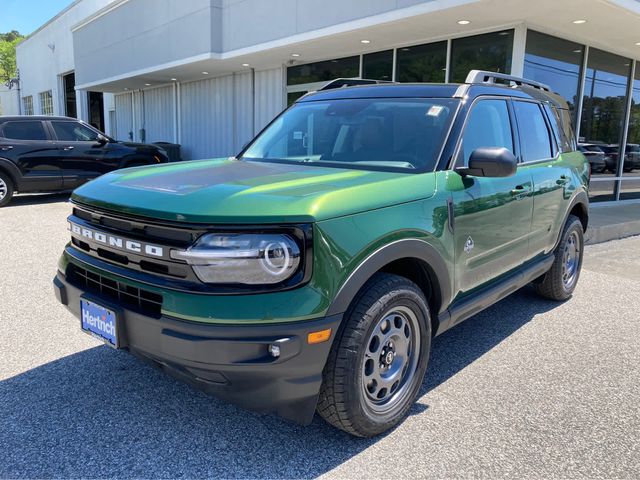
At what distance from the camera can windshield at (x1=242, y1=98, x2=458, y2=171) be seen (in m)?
3.20

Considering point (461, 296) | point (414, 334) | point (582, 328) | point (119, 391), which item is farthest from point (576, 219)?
point (119, 391)

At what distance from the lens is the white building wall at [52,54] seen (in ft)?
94.0

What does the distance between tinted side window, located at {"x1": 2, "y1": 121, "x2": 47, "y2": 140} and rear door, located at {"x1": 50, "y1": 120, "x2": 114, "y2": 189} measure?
0.26 m

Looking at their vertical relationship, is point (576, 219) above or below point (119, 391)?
above

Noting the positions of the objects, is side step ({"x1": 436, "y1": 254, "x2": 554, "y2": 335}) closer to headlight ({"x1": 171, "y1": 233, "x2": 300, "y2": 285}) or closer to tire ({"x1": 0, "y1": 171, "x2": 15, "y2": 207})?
headlight ({"x1": 171, "y1": 233, "x2": 300, "y2": 285})

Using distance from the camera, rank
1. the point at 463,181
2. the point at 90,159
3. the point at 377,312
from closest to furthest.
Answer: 1. the point at 377,312
2. the point at 463,181
3. the point at 90,159

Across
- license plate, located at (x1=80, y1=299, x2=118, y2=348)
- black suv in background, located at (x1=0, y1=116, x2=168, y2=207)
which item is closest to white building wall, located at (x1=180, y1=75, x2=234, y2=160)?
black suv in background, located at (x1=0, y1=116, x2=168, y2=207)

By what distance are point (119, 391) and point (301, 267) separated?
1673 mm

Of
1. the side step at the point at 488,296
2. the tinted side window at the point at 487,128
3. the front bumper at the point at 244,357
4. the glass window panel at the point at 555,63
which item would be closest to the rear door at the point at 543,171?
the side step at the point at 488,296

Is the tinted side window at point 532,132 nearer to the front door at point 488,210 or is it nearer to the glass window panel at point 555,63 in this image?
the front door at point 488,210

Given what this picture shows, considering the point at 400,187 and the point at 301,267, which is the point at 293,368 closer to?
the point at 301,267

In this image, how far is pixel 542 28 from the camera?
8938 mm

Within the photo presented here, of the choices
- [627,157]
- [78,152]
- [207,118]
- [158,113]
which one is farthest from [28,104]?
[627,157]

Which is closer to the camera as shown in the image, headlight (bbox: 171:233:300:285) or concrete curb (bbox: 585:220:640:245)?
headlight (bbox: 171:233:300:285)
